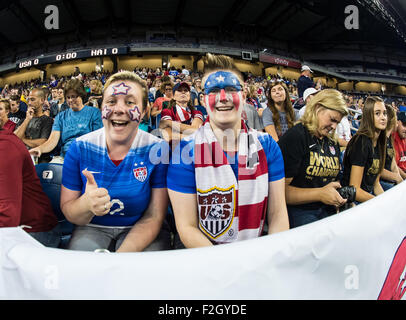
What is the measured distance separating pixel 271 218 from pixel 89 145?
1191mm

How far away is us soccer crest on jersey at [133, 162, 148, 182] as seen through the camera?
56.0 inches

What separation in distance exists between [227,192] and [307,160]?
0.89 meters

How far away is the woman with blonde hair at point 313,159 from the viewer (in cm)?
178

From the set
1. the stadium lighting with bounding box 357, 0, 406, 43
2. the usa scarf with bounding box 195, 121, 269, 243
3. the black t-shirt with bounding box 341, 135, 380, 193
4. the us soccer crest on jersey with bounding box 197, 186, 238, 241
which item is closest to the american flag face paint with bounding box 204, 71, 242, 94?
the usa scarf with bounding box 195, 121, 269, 243

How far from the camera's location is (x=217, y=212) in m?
1.29

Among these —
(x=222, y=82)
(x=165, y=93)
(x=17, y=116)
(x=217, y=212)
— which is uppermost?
(x=165, y=93)

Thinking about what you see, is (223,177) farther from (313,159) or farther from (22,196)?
(22,196)

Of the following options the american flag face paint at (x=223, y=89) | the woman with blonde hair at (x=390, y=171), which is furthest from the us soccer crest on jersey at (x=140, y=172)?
the woman with blonde hair at (x=390, y=171)

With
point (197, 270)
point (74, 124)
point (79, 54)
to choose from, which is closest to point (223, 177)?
point (197, 270)

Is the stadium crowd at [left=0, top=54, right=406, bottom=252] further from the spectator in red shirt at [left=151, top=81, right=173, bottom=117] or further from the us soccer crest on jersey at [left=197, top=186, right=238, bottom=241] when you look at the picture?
the spectator in red shirt at [left=151, top=81, right=173, bottom=117]

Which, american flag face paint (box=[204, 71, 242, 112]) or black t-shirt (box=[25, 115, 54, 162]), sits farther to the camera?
black t-shirt (box=[25, 115, 54, 162])

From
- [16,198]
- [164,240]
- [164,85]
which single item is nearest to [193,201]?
[164,240]

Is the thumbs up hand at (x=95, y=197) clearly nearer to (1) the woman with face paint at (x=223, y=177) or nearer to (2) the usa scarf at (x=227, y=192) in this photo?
(1) the woman with face paint at (x=223, y=177)

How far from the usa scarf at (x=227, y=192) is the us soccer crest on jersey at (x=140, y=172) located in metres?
0.36
